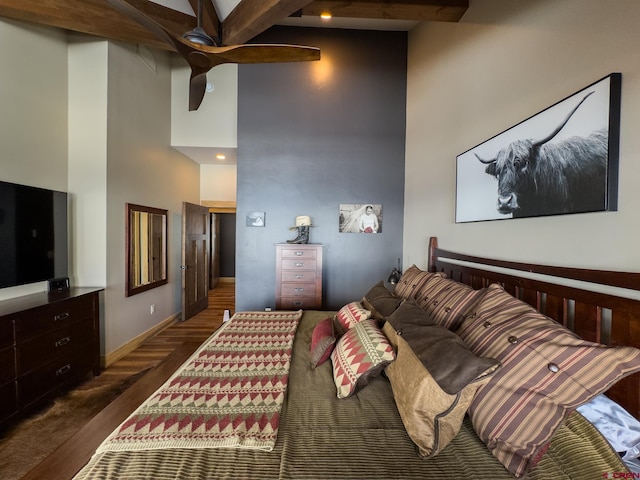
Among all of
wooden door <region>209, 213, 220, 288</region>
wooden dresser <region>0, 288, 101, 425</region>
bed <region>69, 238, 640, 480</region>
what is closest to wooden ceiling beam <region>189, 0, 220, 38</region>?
wooden dresser <region>0, 288, 101, 425</region>

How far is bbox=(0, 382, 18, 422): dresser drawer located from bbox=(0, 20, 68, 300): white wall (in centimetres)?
77

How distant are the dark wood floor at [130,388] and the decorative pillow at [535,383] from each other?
59.0 inches

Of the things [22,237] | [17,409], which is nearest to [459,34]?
[22,237]

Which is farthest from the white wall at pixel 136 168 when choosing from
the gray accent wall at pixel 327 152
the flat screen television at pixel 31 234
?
the gray accent wall at pixel 327 152

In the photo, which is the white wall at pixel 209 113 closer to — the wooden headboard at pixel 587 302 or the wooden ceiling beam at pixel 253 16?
the wooden ceiling beam at pixel 253 16

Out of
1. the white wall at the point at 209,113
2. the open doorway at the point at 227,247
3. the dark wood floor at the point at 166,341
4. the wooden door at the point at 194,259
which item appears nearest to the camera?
the dark wood floor at the point at 166,341

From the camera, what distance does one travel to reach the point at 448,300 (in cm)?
157

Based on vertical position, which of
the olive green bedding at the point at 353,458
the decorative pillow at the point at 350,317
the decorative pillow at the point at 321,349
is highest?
the decorative pillow at the point at 350,317

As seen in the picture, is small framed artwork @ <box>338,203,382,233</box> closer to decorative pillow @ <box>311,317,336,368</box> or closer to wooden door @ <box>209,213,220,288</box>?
decorative pillow @ <box>311,317,336,368</box>

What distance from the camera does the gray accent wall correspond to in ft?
11.0

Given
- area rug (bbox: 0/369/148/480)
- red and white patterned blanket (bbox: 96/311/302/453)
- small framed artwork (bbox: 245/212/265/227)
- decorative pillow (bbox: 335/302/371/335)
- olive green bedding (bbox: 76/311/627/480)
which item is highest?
small framed artwork (bbox: 245/212/265/227)

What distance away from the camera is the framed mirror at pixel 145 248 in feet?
10.6

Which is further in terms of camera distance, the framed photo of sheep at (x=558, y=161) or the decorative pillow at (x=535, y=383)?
the framed photo of sheep at (x=558, y=161)

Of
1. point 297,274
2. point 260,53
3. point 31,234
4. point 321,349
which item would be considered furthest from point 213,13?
point 321,349
